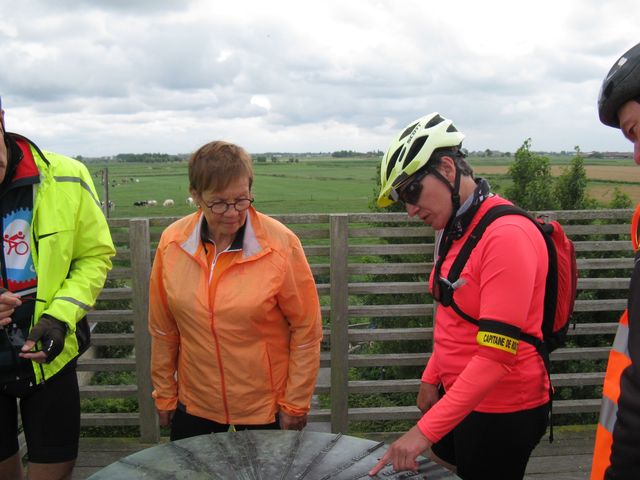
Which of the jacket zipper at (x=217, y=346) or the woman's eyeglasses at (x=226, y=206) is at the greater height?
the woman's eyeglasses at (x=226, y=206)

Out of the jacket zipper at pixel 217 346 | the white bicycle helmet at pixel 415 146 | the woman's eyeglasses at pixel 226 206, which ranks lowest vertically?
the jacket zipper at pixel 217 346

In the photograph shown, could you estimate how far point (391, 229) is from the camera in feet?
14.3

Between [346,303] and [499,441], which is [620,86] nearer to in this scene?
[499,441]

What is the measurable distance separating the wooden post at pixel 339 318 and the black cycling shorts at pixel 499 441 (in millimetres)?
2087

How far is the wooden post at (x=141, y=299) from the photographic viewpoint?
4227mm

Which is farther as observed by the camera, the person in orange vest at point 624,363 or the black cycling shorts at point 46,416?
the black cycling shorts at point 46,416

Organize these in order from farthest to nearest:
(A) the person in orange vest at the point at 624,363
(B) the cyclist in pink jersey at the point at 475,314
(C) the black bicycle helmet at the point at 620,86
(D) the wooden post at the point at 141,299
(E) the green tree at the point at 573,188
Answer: (E) the green tree at the point at 573,188 < (D) the wooden post at the point at 141,299 < (B) the cyclist in pink jersey at the point at 475,314 < (C) the black bicycle helmet at the point at 620,86 < (A) the person in orange vest at the point at 624,363

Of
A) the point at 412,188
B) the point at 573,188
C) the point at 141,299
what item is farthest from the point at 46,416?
the point at 573,188

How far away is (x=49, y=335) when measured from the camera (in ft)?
7.82

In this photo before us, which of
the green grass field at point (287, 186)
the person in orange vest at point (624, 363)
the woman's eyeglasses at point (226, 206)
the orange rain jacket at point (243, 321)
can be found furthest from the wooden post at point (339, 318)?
the green grass field at point (287, 186)

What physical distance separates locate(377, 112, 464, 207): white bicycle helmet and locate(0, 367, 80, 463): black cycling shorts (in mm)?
1746

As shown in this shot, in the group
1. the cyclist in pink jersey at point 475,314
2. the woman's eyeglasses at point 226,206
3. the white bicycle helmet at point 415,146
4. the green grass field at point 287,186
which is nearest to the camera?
the cyclist in pink jersey at point 475,314

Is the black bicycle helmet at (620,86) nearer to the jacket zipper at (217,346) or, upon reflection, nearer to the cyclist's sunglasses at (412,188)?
the cyclist's sunglasses at (412,188)

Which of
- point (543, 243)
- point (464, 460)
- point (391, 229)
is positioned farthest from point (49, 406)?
point (391, 229)
